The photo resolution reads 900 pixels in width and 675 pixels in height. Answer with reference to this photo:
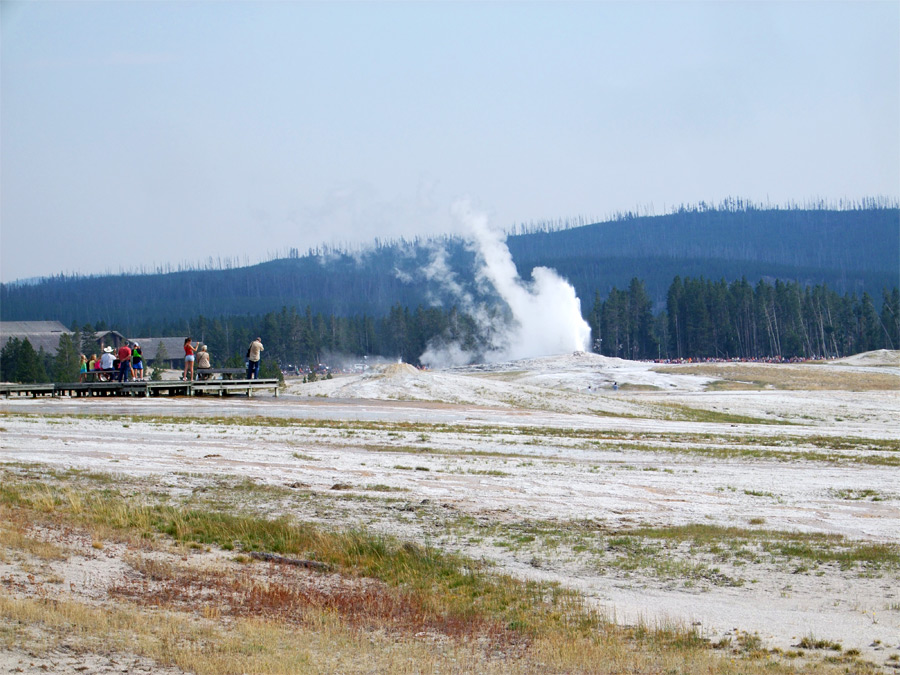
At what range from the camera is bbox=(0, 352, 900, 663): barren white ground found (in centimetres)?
1291

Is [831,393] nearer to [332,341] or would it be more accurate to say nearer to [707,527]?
[707,527]

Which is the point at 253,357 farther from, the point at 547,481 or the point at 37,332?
the point at 37,332

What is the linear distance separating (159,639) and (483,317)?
13708cm

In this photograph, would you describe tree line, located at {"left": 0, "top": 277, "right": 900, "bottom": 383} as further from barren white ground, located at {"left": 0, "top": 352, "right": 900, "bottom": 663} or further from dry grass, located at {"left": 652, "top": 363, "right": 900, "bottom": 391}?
barren white ground, located at {"left": 0, "top": 352, "right": 900, "bottom": 663}

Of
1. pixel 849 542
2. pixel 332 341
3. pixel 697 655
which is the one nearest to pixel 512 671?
pixel 697 655

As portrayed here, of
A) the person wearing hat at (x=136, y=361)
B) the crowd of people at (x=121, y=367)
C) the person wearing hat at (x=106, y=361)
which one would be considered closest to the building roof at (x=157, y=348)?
the crowd of people at (x=121, y=367)

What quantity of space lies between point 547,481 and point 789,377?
6478 cm

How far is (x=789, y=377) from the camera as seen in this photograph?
3211 inches

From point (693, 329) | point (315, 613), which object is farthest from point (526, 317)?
point (315, 613)

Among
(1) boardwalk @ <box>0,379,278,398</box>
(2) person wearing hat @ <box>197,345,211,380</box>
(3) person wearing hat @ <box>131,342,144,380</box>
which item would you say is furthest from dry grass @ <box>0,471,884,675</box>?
(2) person wearing hat @ <box>197,345,211,380</box>

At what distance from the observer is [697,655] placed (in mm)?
10414

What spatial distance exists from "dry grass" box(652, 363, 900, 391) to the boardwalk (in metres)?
42.4

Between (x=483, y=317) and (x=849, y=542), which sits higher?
(x=483, y=317)

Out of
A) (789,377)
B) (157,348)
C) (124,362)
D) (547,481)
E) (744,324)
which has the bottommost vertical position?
(547,481)
